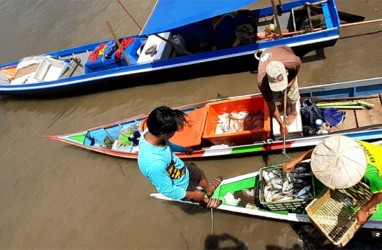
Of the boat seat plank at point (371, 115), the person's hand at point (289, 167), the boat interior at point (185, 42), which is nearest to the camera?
the person's hand at point (289, 167)

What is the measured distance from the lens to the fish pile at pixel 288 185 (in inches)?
214

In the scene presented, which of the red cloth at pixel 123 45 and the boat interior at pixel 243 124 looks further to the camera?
the red cloth at pixel 123 45

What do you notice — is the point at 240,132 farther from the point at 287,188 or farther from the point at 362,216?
the point at 362,216

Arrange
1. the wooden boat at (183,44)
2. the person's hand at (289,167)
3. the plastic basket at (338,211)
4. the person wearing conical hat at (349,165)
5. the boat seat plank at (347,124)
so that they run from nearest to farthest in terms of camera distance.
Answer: the person wearing conical hat at (349,165) < the plastic basket at (338,211) < the person's hand at (289,167) < the boat seat plank at (347,124) < the wooden boat at (183,44)

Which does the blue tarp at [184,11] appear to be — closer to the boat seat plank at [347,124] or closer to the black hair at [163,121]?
the boat seat plank at [347,124]

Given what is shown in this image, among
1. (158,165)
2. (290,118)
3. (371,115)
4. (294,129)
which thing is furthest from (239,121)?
(158,165)

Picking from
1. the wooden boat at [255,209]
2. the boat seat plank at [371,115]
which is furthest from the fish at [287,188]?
the boat seat plank at [371,115]

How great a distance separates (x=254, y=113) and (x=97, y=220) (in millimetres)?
4365

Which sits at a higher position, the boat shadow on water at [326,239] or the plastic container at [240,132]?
the plastic container at [240,132]

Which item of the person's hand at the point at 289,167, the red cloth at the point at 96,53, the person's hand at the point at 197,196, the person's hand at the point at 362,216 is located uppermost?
the red cloth at the point at 96,53

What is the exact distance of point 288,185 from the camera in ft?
18.3

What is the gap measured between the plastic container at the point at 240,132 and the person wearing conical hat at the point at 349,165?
2.06 m

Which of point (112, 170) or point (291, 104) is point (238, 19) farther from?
point (112, 170)

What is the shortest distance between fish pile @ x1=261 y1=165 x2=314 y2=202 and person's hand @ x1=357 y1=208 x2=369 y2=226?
2.87 ft
